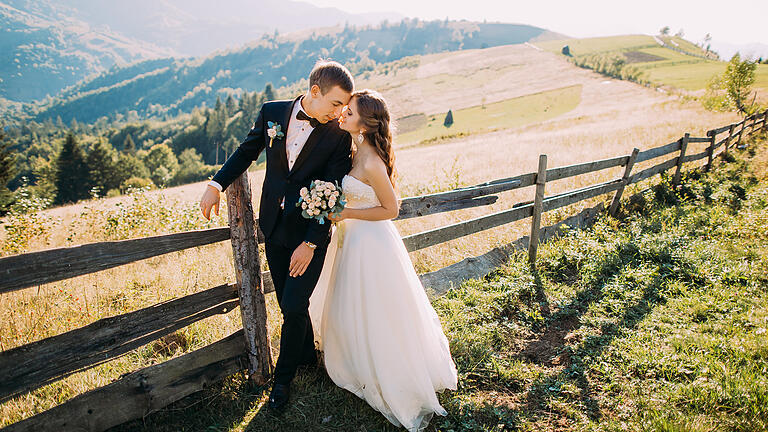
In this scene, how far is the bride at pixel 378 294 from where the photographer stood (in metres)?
3.34

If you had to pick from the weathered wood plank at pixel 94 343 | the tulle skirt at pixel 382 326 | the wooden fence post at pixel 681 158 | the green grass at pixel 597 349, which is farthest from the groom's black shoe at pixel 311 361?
the wooden fence post at pixel 681 158

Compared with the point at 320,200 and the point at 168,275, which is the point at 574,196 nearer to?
the point at 320,200

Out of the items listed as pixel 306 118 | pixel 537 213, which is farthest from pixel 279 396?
pixel 537 213

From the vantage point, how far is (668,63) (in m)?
101

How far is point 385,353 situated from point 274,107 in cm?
225

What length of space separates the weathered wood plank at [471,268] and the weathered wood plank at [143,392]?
2.58 metres

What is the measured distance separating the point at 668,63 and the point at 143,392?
127493 mm

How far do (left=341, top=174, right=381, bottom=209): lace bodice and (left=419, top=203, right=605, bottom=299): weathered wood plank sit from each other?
2.23m

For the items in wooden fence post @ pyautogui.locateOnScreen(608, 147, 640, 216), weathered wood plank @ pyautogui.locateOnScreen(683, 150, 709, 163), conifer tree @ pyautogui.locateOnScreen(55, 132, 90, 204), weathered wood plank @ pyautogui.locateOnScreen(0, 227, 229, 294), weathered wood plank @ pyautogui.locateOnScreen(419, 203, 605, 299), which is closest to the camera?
weathered wood plank @ pyautogui.locateOnScreen(0, 227, 229, 294)

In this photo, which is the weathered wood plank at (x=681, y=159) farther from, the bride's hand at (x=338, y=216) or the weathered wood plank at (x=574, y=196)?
the bride's hand at (x=338, y=216)

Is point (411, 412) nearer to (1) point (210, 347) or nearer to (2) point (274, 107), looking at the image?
(1) point (210, 347)

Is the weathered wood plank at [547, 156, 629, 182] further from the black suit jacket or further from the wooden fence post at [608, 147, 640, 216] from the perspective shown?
the black suit jacket

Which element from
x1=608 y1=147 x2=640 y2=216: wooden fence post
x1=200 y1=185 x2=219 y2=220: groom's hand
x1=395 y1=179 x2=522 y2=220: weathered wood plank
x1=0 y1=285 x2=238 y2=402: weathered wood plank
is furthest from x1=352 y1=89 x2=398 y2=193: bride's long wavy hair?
x1=608 y1=147 x2=640 y2=216: wooden fence post

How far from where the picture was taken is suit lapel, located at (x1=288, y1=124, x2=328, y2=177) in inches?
128
